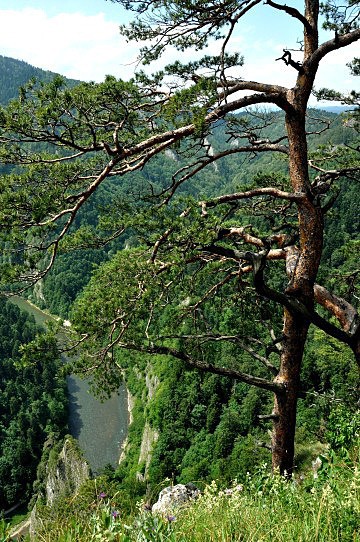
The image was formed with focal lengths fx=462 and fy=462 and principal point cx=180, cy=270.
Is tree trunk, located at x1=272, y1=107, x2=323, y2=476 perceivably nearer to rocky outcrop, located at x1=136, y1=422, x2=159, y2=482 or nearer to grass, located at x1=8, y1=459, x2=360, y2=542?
grass, located at x1=8, y1=459, x2=360, y2=542

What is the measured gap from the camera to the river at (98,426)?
46406 millimetres

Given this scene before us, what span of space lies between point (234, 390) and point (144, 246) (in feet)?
115

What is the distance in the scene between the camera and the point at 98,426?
52094 mm

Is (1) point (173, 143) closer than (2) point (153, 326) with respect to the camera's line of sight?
Yes

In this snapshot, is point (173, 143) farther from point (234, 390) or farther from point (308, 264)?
point (234, 390)

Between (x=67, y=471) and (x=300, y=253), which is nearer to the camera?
(x=300, y=253)

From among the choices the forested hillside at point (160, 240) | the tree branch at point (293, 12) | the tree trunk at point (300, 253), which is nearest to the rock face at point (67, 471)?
the forested hillside at point (160, 240)

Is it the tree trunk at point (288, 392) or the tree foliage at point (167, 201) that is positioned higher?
the tree foliage at point (167, 201)

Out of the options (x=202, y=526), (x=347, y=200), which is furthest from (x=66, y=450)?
(x=347, y=200)

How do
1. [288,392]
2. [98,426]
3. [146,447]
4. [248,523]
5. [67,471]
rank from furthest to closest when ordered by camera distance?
1. [98,426]
2. [146,447]
3. [67,471]
4. [288,392]
5. [248,523]

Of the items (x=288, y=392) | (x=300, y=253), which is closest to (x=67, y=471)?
(x=288, y=392)

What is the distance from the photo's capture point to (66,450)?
38.1 m

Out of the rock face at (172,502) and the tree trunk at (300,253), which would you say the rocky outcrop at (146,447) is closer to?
the rock face at (172,502)

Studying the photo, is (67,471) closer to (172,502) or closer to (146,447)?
(146,447)
